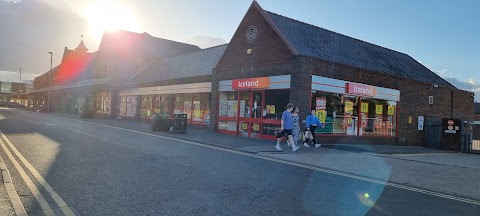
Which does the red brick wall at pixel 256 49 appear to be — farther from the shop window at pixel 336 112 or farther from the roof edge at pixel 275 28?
the shop window at pixel 336 112

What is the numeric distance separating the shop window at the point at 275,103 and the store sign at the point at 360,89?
11.1 ft

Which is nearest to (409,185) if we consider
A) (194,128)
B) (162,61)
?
(194,128)

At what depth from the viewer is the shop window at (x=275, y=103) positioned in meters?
17.7

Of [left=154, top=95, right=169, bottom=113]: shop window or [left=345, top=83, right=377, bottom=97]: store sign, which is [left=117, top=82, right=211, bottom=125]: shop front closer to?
[left=154, top=95, right=169, bottom=113]: shop window


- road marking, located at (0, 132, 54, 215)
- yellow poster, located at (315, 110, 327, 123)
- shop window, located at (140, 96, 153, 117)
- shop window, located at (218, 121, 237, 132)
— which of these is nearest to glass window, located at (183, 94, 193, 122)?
shop window, located at (218, 121, 237, 132)

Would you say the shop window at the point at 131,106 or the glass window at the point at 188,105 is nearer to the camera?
the glass window at the point at 188,105

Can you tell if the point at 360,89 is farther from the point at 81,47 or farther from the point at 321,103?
the point at 81,47

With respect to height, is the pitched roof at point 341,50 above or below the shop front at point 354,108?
above

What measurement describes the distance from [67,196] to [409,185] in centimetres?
728

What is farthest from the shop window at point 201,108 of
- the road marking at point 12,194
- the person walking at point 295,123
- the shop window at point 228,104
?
the road marking at point 12,194

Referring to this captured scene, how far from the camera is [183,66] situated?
3058 cm

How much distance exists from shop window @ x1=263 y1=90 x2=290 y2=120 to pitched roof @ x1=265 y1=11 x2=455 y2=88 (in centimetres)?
234

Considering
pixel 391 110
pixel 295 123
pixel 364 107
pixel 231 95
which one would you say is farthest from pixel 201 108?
pixel 391 110

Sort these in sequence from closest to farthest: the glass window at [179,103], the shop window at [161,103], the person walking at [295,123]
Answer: the person walking at [295,123], the glass window at [179,103], the shop window at [161,103]
